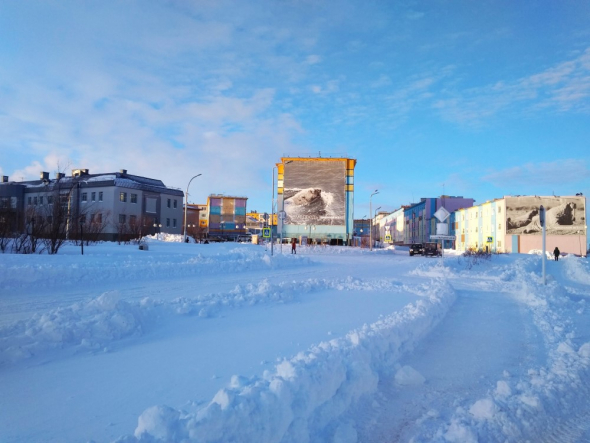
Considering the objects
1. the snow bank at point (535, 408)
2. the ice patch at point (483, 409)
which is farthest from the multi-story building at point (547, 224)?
the ice patch at point (483, 409)

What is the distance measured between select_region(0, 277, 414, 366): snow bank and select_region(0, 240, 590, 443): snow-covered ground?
0.02 metres

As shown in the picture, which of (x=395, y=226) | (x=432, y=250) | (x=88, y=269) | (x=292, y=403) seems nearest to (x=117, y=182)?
(x=432, y=250)

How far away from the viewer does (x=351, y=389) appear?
13.6 feet

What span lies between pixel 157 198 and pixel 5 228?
46.2 metres

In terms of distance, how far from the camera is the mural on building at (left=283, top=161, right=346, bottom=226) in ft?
258

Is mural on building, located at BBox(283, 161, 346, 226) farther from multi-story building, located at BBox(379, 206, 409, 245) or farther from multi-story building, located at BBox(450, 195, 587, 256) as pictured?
multi-story building, located at BBox(379, 206, 409, 245)

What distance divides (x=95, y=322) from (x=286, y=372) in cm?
364

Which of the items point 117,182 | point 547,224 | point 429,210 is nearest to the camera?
point 117,182

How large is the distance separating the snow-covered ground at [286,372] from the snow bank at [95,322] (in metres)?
0.02

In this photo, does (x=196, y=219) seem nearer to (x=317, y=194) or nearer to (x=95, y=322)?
(x=317, y=194)

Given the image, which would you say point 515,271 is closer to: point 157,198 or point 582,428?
point 582,428

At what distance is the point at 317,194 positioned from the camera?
79250mm

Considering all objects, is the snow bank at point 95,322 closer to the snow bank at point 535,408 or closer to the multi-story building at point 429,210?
the snow bank at point 535,408

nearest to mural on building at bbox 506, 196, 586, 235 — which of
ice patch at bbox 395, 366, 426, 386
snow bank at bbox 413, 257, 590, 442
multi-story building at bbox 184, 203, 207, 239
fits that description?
snow bank at bbox 413, 257, 590, 442
